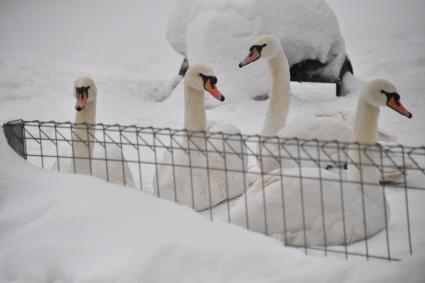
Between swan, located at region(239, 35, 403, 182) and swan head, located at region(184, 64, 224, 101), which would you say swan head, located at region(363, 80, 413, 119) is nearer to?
swan, located at region(239, 35, 403, 182)

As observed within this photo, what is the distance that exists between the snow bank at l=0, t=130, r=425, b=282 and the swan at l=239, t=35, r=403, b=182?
1.61m

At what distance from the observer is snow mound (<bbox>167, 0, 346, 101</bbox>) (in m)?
9.38

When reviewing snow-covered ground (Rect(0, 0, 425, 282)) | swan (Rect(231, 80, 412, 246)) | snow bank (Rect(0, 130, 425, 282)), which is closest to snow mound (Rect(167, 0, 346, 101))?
snow-covered ground (Rect(0, 0, 425, 282))

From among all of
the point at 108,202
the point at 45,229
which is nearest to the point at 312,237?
the point at 108,202

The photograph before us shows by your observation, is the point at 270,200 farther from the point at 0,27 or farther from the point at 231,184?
the point at 0,27

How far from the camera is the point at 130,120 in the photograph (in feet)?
30.2

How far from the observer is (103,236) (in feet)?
13.6

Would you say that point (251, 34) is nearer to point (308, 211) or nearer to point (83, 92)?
point (83, 92)

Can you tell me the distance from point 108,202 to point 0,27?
45.9 feet

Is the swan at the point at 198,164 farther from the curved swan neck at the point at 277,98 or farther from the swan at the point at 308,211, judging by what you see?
the swan at the point at 308,211

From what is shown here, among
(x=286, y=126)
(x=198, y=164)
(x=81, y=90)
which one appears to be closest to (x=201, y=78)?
(x=198, y=164)

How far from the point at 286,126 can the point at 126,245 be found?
8.41 feet

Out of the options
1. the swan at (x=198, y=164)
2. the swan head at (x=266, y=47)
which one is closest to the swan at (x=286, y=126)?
the swan head at (x=266, y=47)

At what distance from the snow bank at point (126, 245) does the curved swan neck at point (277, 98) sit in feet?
8.14
